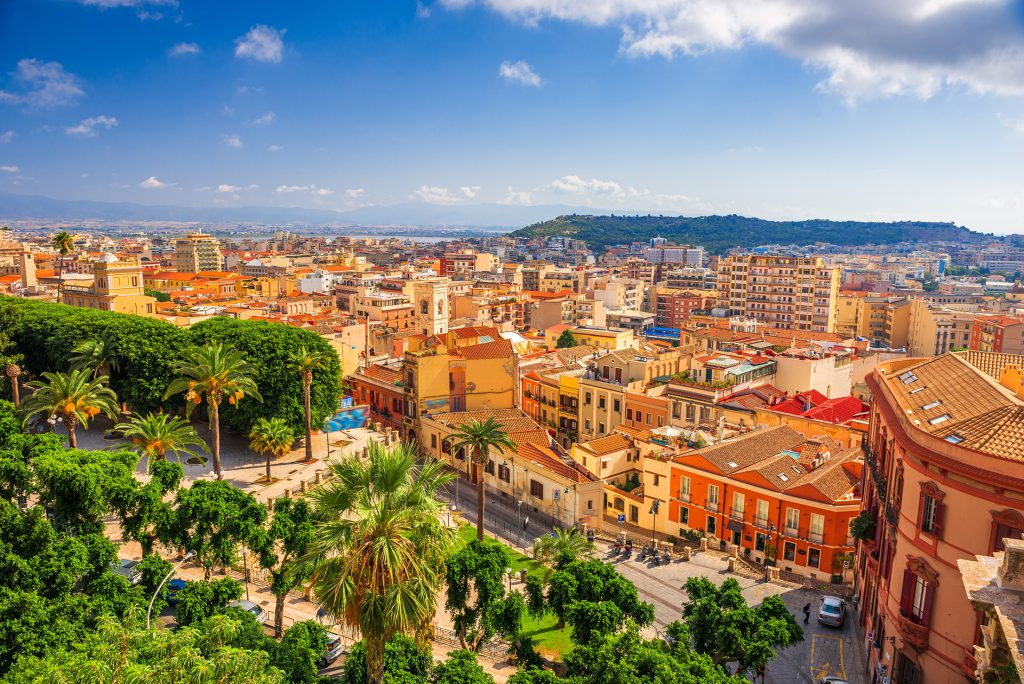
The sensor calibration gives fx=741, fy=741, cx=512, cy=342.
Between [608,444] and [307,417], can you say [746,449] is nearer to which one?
[608,444]

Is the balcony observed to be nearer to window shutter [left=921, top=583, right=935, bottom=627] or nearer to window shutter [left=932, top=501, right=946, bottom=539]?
window shutter [left=921, top=583, right=935, bottom=627]

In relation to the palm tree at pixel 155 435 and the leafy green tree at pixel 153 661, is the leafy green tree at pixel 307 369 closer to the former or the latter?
the palm tree at pixel 155 435

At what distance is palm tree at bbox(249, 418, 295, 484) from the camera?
49812 millimetres

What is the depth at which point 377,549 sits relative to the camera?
19.2 meters

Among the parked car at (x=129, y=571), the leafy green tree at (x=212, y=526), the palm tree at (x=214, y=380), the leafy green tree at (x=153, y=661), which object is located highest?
the palm tree at (x=214, y=380)

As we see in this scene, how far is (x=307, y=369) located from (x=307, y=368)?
76 mm

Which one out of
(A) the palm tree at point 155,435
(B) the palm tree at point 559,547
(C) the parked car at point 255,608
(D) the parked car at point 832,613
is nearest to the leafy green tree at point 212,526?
(C) the parked car at point 255,608

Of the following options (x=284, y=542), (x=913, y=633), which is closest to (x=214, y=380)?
(x=284, y=542)

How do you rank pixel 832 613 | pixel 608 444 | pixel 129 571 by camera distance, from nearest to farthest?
pixel 129 571 < pixel 832 613 < pixel 608 444

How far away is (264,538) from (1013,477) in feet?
94.6

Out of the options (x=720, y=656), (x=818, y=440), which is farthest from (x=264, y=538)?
(x=818, y=440)

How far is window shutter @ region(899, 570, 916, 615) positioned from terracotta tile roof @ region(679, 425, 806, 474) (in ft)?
56.5

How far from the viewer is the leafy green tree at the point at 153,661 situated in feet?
57.0

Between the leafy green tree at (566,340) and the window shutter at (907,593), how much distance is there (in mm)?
69007
